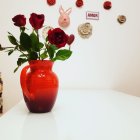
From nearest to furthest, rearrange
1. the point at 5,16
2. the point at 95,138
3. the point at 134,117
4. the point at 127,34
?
the point at 95,138 → the point at 134,117 → the point at 5,16 → the point at 127,34

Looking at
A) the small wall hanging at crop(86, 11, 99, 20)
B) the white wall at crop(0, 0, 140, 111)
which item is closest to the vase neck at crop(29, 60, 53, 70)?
the white wall at crop(0, 0, 140, 111)

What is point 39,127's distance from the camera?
2.25ft

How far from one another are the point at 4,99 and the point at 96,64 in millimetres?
685

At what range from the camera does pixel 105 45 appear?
5.74ft

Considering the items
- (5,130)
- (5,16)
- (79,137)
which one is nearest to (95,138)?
(79,137)

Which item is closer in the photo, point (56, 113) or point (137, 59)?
point (56, 113)

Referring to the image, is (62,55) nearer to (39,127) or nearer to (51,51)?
(51,51)

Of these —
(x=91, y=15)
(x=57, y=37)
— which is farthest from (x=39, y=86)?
(x=91, y=15)

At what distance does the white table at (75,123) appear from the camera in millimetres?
585

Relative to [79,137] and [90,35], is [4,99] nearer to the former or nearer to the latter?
[90,35]

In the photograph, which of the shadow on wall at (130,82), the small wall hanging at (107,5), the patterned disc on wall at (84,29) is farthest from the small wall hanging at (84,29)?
the shadow on wall at (130,82)

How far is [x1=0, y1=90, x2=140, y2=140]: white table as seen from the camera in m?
0.59

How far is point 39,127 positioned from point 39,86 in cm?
20

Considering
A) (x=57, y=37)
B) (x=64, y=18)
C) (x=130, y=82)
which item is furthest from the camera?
(x=130, y=82)
